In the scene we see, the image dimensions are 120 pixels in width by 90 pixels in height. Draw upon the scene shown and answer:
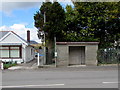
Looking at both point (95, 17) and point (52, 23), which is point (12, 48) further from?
point (95, 17)

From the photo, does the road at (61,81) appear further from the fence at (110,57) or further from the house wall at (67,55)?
the fence at (110,57)

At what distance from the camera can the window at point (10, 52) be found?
2388 centimetres

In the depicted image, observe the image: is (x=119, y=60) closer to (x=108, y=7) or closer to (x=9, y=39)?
(x=108, y=7)

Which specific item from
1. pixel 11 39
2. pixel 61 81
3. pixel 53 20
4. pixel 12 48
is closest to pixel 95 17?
pixel 53 20

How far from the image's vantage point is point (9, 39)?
77.7 feet

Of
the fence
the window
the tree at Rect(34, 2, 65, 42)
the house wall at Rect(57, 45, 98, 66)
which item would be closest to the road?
the house wall at Rect(57, 45, 98, 66)

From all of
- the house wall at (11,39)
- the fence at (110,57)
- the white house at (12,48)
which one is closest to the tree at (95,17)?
the fence at (110,57)

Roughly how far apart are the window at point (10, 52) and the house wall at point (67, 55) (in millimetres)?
7626

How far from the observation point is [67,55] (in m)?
18.7

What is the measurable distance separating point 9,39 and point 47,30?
281 inches

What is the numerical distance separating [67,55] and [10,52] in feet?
30.3

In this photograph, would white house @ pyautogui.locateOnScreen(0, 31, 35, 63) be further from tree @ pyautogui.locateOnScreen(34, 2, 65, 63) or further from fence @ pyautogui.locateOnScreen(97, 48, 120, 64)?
fence @ pyautogui.locateOnScreen(97, 48, 120, 64)

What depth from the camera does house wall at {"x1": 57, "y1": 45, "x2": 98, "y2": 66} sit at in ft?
61.5

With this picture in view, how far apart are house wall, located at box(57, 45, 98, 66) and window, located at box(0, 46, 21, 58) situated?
763 centimetres
